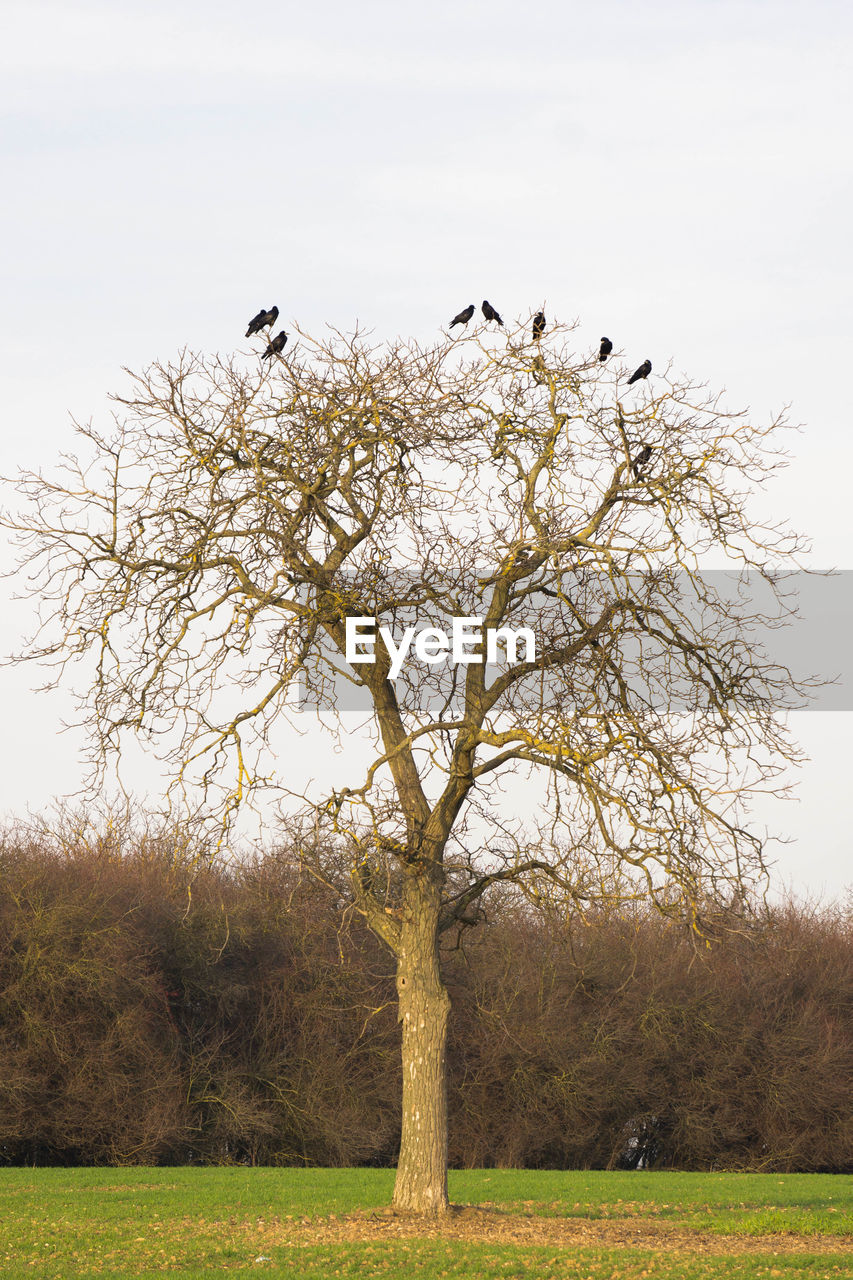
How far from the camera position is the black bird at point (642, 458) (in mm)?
12680

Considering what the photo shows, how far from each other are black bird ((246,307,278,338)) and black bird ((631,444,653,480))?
3874mm

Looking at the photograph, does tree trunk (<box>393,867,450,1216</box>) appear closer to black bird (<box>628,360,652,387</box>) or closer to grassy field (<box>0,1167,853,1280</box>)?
grassy field (<box>0,1167,853,1280</box>)

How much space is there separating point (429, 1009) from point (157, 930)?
1476cm

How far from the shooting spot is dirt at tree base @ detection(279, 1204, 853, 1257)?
11.4 meters

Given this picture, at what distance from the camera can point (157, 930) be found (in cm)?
2584

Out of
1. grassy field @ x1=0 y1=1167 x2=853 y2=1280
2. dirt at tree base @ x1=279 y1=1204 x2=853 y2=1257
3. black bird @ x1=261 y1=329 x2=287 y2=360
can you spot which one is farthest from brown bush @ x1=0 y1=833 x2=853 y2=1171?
black bird @ x1=261 y1=329 x2=287 y2=360

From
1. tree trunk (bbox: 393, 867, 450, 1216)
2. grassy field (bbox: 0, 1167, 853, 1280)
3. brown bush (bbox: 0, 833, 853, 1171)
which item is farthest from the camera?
brown bush (bbox: 0, 833, 853, 1171)

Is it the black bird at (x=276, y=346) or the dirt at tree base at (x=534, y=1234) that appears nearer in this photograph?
the dirt at tree base at (x=534, y=1234)

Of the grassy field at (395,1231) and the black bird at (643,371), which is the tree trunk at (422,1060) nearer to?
the grassy field at (395,1231)

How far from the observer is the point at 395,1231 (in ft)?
37.8

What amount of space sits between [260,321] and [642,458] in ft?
13.2

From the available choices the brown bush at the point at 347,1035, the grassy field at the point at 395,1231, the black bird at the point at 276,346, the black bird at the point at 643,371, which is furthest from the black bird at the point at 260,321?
the brown bush at the point at 347,1035

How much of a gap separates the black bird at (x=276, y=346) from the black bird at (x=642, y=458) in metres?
3.71

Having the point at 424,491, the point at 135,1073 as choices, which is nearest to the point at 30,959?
the point at 135,1073
